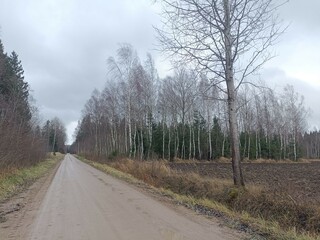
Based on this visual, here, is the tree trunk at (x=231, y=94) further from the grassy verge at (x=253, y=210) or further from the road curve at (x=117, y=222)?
the road curve at (x=117, y=222)

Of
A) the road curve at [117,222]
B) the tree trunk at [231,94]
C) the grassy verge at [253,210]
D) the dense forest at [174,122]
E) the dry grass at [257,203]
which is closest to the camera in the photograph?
the road curve at [117,222]

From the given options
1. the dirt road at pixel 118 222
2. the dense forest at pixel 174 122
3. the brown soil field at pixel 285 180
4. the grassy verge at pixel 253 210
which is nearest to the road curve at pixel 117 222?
the dirt road at pixel 118 222

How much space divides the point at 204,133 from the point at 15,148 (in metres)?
44.7

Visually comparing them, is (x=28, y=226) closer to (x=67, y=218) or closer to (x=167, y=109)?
(x=67, y=218)

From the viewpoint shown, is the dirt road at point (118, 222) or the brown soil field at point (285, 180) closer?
the dirt road at point (118, 222)

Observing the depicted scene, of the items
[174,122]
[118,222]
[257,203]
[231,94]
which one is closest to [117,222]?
[118,222]

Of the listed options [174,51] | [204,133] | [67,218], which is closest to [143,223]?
[67,218]

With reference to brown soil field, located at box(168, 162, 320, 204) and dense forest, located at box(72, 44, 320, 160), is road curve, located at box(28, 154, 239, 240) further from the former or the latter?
dense forest, located at box(72, 44, 320, 160)

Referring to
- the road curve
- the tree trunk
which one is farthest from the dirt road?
the tree trunk

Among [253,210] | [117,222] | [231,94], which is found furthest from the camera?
[231,94]

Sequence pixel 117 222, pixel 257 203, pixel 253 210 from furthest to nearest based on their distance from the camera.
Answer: pixel 257 203, pixel 253 210, pixel 117 222

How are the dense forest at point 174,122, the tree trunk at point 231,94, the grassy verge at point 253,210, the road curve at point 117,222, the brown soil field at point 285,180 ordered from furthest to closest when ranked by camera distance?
1. the dense forest at point 174,122
2. the tree trunk at point 231,94
3. the brown soil field at point 285,180
4. the grassy verge at point 253,210
5. the road curve at point 117,222

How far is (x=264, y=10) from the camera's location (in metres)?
14.3

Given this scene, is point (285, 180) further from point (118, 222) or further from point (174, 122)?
point (174, 122)
